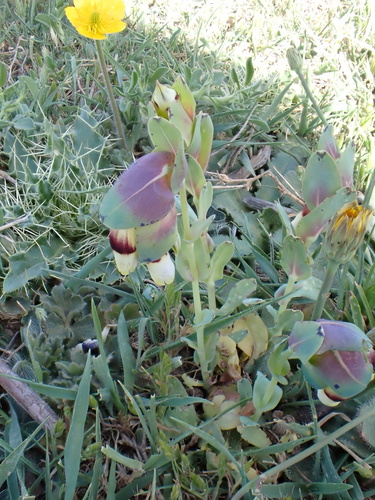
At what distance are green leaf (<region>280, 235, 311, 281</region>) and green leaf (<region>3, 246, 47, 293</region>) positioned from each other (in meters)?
0.57

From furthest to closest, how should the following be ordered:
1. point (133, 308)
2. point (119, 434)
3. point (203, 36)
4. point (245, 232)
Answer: point (203, 36) < point (245, 232) < point (133, 308) < point (119, 434)

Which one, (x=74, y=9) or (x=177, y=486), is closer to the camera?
(x=177, y=486)

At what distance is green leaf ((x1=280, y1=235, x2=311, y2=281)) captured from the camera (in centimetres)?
78

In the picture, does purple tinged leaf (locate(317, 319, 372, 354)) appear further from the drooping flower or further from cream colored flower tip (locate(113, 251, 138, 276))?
cream colored flower tip (locate(113, 251, 138, 276))

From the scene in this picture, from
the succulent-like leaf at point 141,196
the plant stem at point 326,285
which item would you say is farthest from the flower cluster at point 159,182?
the plant stem at point 326,285

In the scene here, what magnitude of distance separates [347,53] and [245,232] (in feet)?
3.42

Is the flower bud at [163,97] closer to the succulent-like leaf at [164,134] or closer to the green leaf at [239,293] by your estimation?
the succulent-like leaf at [164,134]

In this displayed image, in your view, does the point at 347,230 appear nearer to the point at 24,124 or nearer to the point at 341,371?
the point at 341,371

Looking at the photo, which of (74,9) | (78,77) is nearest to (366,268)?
(74,9)

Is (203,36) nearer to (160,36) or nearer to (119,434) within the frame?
(160,36)

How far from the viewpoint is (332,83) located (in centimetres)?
178

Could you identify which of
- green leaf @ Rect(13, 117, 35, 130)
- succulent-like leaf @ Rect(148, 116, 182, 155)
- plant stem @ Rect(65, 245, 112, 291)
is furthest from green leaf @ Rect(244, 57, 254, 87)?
succulent-like leaf @ Rect(148, 116, 182, 155)

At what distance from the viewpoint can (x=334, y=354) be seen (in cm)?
72

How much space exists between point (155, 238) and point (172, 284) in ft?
1.10
